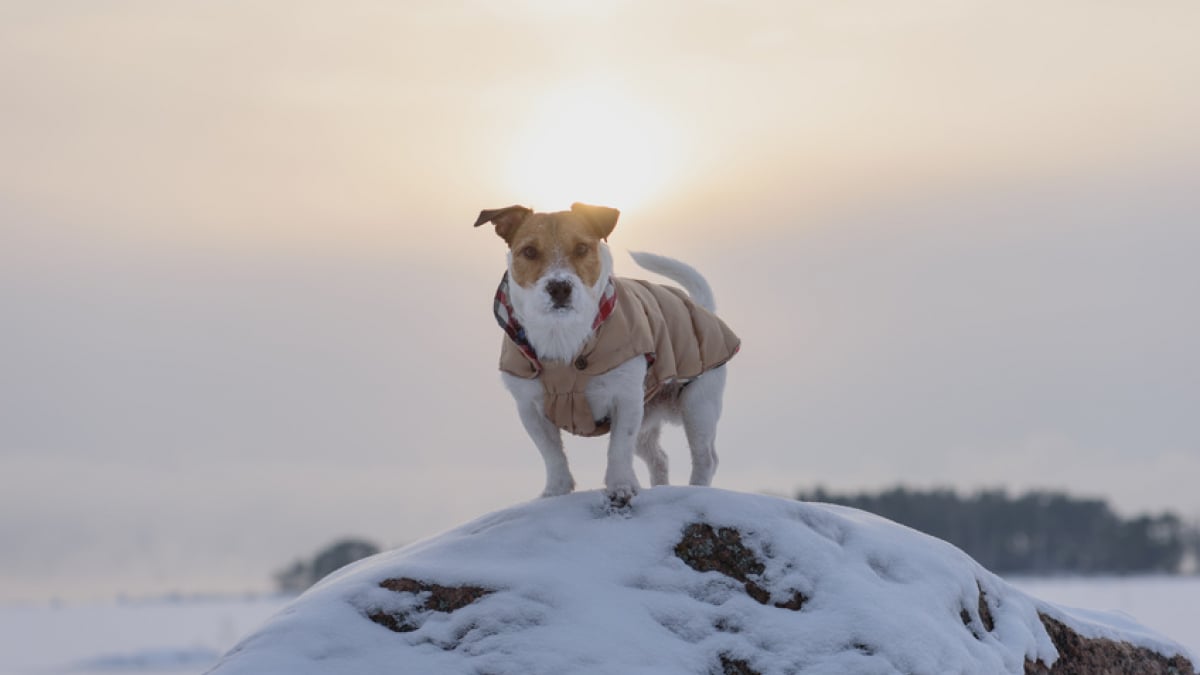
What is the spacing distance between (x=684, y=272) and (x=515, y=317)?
2454 mm

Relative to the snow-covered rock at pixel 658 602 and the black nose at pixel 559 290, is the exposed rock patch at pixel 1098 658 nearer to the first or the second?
the snow-covered rock at pixel 658 602

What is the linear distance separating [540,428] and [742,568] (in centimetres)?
175

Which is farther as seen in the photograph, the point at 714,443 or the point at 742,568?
the point at 714,443

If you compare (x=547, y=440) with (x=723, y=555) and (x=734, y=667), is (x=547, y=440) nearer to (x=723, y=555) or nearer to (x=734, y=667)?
(x=723, y=555)

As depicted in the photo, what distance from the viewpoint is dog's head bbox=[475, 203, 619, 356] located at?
7.96 meters

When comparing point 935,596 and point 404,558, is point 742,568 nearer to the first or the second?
point 935,596

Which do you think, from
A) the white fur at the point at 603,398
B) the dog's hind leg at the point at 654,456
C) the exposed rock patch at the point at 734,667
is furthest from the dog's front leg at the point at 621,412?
the dog's hind leg at the point at 654,456

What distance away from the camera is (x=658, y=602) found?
7465mm

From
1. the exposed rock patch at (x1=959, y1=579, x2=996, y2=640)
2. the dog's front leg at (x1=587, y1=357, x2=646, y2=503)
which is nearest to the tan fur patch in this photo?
the dog's front leg at (x1=587, y1=357, x2=646, y2=503)

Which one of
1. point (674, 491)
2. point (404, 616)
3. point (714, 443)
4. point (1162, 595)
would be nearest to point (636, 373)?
point (674, 491)

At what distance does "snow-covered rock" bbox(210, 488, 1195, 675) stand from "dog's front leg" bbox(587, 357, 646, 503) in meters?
0.17

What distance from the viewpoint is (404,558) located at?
26.7 feet

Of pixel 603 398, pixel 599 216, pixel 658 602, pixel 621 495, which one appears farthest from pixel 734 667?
pixel 599 216

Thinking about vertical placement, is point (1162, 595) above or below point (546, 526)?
below
